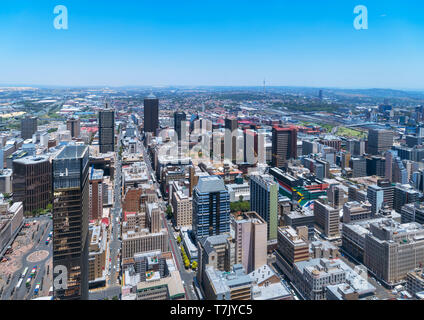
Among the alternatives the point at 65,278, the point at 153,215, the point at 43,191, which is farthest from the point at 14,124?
the point at 65,278

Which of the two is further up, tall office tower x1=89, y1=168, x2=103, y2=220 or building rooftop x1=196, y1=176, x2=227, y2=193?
building rooftop x1=196, y1=176, x2=227, y2=193

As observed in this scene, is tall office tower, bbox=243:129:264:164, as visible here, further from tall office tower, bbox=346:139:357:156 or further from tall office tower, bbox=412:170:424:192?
tall office tower, bbox=412:170:424:192

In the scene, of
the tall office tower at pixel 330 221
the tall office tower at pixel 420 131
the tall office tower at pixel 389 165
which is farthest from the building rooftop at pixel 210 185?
the tall office tower at pixel 420 131

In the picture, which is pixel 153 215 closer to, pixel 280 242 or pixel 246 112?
pixel 280 242

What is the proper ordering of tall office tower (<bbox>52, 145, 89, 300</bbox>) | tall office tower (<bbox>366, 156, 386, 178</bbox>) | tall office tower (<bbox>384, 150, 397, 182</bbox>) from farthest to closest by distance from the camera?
tall office tower (<bbox>366, 156, 386, 178</bbox>), tall office tower (<bbox>384, 150, 397, 182</bbox>), tall office tower (<bbox>52, 145, 89, 300</bbox>)

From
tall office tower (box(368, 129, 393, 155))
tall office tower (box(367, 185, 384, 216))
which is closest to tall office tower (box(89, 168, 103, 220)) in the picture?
tall office tower (box(367, 185, 384, 216))

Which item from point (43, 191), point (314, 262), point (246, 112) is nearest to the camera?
point (314, 262)

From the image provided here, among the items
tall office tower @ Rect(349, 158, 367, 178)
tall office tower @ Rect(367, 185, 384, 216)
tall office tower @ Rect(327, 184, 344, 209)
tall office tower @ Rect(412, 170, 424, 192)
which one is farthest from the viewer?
tall office tower @ Rect(349, 158, 367, 178)

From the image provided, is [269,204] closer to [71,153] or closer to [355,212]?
[355,212]
